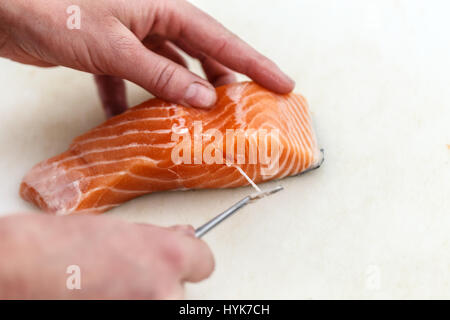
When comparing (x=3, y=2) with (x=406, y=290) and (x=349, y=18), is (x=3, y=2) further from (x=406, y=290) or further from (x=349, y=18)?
(x=406, y=290)

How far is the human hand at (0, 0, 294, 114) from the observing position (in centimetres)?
215

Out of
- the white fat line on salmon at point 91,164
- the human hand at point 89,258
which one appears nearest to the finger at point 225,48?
the white fat line on salmon at point 91,164

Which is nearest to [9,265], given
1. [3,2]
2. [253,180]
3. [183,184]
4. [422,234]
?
[183,184]

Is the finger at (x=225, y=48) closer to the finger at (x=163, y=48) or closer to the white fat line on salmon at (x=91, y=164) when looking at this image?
the finger at (x=163, y=48)

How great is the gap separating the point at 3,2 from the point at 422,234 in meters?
2.24

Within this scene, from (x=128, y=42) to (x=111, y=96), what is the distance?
2.19 feet

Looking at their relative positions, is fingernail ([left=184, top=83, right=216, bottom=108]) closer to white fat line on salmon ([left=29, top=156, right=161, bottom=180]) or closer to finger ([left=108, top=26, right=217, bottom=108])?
finger ([left=108, top=26, right=217, bottom=108])

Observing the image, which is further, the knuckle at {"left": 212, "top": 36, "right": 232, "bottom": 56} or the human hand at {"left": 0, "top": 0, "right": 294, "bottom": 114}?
the knuckle at {"left": 212, "top": 36, "right": 232, "bottom": 56}

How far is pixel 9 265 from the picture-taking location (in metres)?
1.26

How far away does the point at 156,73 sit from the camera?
2172 mm

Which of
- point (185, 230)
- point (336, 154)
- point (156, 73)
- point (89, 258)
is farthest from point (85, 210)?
point (336, 154)

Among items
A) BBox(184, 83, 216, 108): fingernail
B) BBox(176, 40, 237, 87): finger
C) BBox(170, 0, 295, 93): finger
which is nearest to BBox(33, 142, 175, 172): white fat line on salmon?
BBox(184, 83, 216, 108): fingernail

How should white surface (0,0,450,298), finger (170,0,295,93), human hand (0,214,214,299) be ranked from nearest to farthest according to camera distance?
human hand (0,214,214,299) < white surface (0,0,450,298) < finger (170,0,295,93)

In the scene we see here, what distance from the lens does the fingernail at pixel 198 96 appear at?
2201mm
